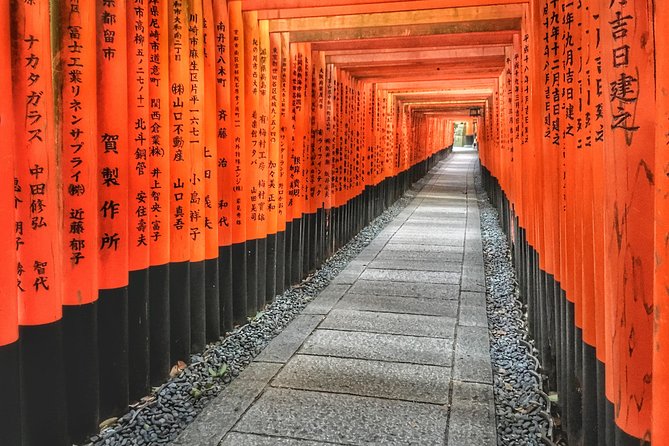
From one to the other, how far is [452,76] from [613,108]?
10471 mm

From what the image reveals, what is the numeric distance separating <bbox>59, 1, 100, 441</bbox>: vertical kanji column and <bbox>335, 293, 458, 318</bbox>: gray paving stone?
3587mm

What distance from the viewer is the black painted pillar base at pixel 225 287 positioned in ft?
18.6

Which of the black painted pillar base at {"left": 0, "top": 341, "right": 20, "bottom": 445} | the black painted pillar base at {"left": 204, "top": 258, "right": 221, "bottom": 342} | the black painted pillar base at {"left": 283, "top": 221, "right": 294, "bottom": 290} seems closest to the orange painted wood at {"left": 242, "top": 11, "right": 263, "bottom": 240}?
the black painted pillar base at {"left": 204, "top": 258, "right": 221, "bottom": 342}

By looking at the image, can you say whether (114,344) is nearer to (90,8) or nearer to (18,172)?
(18,172)

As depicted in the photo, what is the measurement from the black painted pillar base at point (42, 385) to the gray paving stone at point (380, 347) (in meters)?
2.35

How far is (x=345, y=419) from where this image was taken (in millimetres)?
3877

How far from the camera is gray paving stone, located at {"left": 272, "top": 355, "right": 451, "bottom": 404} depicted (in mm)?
4316

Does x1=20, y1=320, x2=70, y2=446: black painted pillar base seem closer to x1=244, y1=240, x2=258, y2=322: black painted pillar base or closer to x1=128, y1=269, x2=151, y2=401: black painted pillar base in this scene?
x1=128, y1=269, x2=151, y2=401: black painted pillar base

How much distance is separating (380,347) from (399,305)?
1.52m

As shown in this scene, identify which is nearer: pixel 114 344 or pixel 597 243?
pixel 597 243

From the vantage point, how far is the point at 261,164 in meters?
6.38

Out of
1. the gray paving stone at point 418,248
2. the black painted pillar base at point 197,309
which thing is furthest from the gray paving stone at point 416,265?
the black painted pillar base at point 197,309

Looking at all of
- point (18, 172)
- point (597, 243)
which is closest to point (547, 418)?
point (597, 243)

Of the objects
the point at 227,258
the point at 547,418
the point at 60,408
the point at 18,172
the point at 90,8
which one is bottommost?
the point at 547,418
